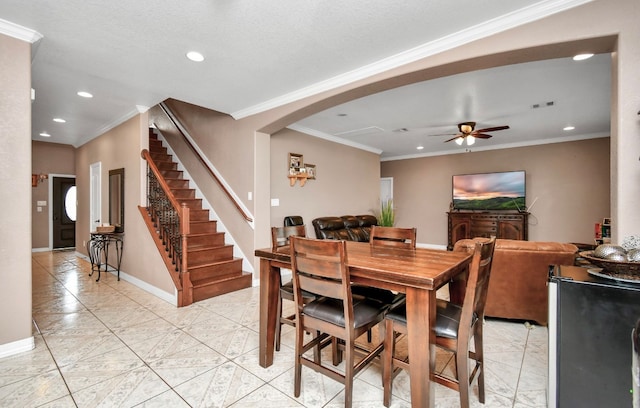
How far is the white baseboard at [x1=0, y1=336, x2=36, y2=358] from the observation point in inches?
93.3

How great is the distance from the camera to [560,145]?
6406mm

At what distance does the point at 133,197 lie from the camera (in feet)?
14.6

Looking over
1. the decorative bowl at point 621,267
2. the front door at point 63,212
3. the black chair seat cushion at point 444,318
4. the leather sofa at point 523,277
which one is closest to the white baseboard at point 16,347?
the black chair seat cushion at point 444,318

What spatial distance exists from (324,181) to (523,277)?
384 centimetres

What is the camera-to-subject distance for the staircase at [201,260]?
369cm

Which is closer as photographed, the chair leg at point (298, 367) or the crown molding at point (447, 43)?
the chair leg at point (298, 367)

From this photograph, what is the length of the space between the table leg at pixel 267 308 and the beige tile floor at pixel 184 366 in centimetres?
13

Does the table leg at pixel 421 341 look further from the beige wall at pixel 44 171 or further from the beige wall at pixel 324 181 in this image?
the beige wall at pixel 44 171

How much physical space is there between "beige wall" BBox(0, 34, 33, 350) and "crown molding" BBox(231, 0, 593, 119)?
8.17 feet

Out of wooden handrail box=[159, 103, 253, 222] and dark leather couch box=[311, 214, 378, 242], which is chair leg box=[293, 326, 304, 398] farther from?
dark leather couch box=[311, 214, 378, 242]

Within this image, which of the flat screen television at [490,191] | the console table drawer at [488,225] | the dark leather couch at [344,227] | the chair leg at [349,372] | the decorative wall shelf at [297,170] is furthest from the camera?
the flat screen television at [490,191]

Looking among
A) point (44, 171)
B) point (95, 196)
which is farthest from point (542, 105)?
point (44, 171)

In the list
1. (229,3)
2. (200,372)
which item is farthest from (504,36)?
(200,372)

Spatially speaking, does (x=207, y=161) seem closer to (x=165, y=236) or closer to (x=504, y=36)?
(x=165, y=236)
